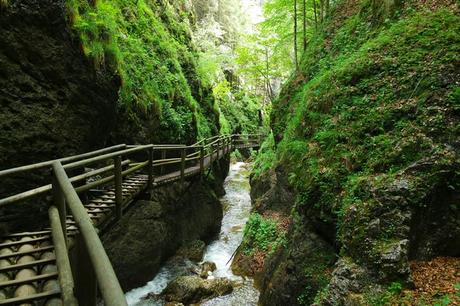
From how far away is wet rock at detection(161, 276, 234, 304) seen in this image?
9.71 m

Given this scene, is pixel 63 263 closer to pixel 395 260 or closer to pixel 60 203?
pixel 60 203

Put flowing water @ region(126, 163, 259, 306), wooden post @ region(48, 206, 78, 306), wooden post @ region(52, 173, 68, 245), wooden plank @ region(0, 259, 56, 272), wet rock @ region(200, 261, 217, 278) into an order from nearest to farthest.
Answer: wooden post @ region(48, 206, 78, 306), wooden plank @ region(0, 259, 56, 272), wooden post @ region(52, 173, 68, 245), flowing water @ region(126, 163, 259, 306), wet rock @ region(200, 261, 217, 278)

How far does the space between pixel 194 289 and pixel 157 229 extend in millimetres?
2390

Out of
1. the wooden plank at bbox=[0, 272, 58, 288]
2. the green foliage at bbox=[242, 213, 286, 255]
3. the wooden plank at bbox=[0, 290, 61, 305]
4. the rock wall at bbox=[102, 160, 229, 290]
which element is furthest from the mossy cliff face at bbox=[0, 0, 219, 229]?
the green foliage at bbox=[242, 213, 286, 255]

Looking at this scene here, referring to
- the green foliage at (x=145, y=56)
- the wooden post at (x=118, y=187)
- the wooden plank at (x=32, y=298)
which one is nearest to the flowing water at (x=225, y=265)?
the wooden post at (x=118, y=187)

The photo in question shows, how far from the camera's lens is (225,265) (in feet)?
40.1

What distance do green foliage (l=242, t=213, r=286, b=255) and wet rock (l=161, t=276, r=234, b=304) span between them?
4.95 ft

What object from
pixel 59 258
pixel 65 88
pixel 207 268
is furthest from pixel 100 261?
pixel 207 268

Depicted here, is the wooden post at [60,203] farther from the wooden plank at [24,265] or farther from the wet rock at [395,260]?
the wet rock at [395,260]

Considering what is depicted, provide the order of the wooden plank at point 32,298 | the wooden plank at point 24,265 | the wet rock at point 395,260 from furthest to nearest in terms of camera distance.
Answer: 1. the wet rock at point 395,260
2. the wooden plank at point 24,265
3. the wooden plank at point 32,298

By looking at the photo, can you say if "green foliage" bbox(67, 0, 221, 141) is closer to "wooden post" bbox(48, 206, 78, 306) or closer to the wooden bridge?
the wooden bridge

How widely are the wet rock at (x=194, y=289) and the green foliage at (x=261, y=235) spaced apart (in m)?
1.51

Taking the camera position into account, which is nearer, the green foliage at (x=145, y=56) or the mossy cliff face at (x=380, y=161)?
the mossy cliff face at (x=380, y=161)

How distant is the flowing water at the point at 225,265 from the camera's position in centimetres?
970
